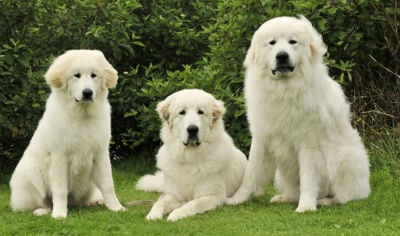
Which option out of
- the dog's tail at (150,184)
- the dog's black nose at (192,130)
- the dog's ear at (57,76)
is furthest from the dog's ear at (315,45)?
the dog's tail at (150,184)

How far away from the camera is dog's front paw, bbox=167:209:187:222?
6250 millimetres

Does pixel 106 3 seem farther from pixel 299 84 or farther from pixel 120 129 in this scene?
pixel 299 84

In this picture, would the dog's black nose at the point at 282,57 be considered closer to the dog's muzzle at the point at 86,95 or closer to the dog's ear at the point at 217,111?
the dog's ear at the point at 217,111

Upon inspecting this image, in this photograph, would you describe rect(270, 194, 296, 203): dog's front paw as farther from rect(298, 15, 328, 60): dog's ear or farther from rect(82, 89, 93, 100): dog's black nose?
rect(82, 89, 93, 100): dog's black nose

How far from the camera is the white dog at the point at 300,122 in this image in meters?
6.55

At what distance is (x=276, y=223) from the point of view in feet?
19.7

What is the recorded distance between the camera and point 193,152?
681 centimetres

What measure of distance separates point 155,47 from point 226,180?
408cm

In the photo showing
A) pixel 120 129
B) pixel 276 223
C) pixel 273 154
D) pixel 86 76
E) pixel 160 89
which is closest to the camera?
pixel 276 223

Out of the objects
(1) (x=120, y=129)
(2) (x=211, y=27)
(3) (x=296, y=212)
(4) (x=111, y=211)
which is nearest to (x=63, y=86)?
(4) (x=111, y=211)

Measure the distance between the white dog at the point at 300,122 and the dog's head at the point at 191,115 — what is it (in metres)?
0.43

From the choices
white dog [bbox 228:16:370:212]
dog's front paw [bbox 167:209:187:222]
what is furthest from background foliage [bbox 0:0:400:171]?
dog's front paw [bbox 167:209:187:222]

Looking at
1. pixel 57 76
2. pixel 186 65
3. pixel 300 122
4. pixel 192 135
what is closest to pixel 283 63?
pixel 300 122

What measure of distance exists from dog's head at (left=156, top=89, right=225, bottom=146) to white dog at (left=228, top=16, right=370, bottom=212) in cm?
43
